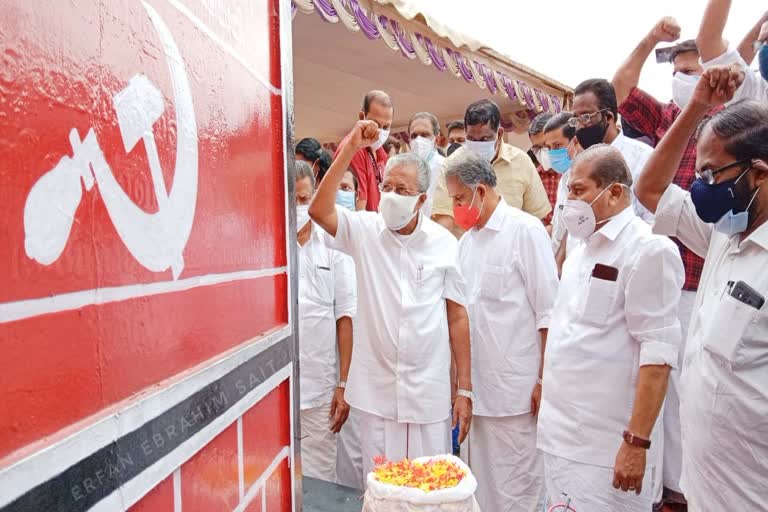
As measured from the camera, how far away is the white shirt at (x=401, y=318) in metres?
2.51

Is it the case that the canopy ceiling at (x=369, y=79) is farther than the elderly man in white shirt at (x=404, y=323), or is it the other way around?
the canopy ceiling at (x=369, y=79)

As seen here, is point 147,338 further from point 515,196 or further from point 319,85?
point 319,85

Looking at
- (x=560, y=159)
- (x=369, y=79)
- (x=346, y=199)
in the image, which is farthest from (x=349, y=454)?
(x=369, y=79)

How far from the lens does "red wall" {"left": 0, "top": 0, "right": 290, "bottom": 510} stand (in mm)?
522

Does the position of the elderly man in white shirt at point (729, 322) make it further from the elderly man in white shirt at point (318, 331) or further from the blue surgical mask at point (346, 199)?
the blue surgical mask at point (346, 199)

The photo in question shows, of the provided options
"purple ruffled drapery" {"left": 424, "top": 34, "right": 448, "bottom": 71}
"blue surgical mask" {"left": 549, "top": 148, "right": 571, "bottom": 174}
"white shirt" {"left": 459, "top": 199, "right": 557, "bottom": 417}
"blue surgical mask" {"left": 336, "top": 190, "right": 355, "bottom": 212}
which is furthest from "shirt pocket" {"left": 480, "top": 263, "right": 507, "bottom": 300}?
"purple ruffled drapery" {"left": 424, "top": 34, "right": 448, "bottom": 71}

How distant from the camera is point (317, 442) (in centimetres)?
304

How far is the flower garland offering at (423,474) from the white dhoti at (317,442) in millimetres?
1168

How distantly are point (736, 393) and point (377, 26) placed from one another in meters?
3.00

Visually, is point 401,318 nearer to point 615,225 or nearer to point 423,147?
point 615,225

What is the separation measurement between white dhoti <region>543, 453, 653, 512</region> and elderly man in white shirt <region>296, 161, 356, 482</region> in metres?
1.25

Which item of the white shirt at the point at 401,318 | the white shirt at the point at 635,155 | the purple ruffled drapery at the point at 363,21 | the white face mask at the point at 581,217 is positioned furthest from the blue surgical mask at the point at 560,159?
the purple ruffled drapery at the point at 363,21

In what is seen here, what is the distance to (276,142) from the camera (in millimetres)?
1249

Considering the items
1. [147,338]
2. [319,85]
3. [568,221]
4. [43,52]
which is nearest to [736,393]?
[568,221]
